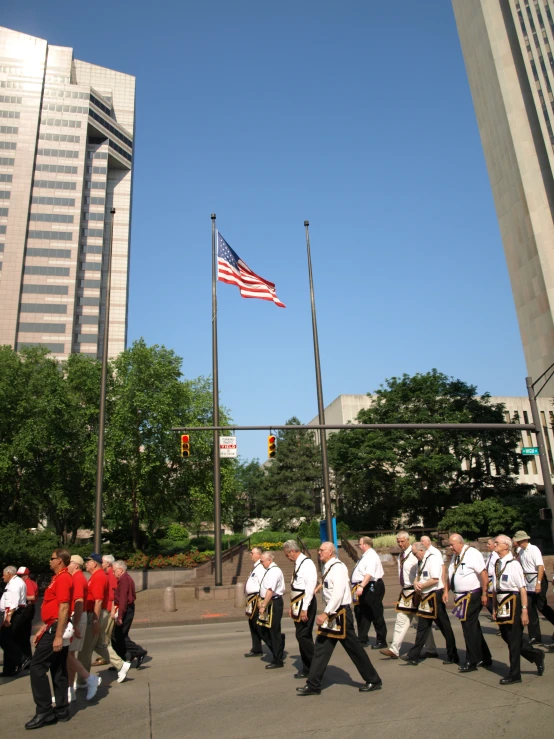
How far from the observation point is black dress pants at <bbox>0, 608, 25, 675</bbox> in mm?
9281

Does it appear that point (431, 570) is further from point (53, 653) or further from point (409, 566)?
point (53, 653)

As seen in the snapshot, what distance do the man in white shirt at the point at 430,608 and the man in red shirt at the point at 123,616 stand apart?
13.7 feet

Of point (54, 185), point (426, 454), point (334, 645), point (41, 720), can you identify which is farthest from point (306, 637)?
point (54, 185)

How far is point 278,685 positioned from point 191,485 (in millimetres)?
26468

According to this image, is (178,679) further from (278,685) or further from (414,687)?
(414,687)

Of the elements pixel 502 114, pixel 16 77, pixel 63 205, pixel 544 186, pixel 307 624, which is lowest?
pixel 307 624

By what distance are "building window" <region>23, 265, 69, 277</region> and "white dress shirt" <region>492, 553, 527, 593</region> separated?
93131 mm

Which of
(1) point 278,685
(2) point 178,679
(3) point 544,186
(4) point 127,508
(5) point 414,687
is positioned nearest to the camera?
(5) point 414,687

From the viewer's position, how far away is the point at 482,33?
227ft

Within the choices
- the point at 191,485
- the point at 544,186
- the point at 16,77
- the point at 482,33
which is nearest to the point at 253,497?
the point at 191,485

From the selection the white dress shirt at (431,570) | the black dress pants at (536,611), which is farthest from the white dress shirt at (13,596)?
the black dress pants at (536,611)

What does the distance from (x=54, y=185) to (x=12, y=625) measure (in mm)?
98049

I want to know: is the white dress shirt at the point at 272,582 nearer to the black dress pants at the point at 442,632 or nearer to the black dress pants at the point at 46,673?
the black dress pants at the point at 442,632

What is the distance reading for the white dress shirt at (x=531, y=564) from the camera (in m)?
9.53
